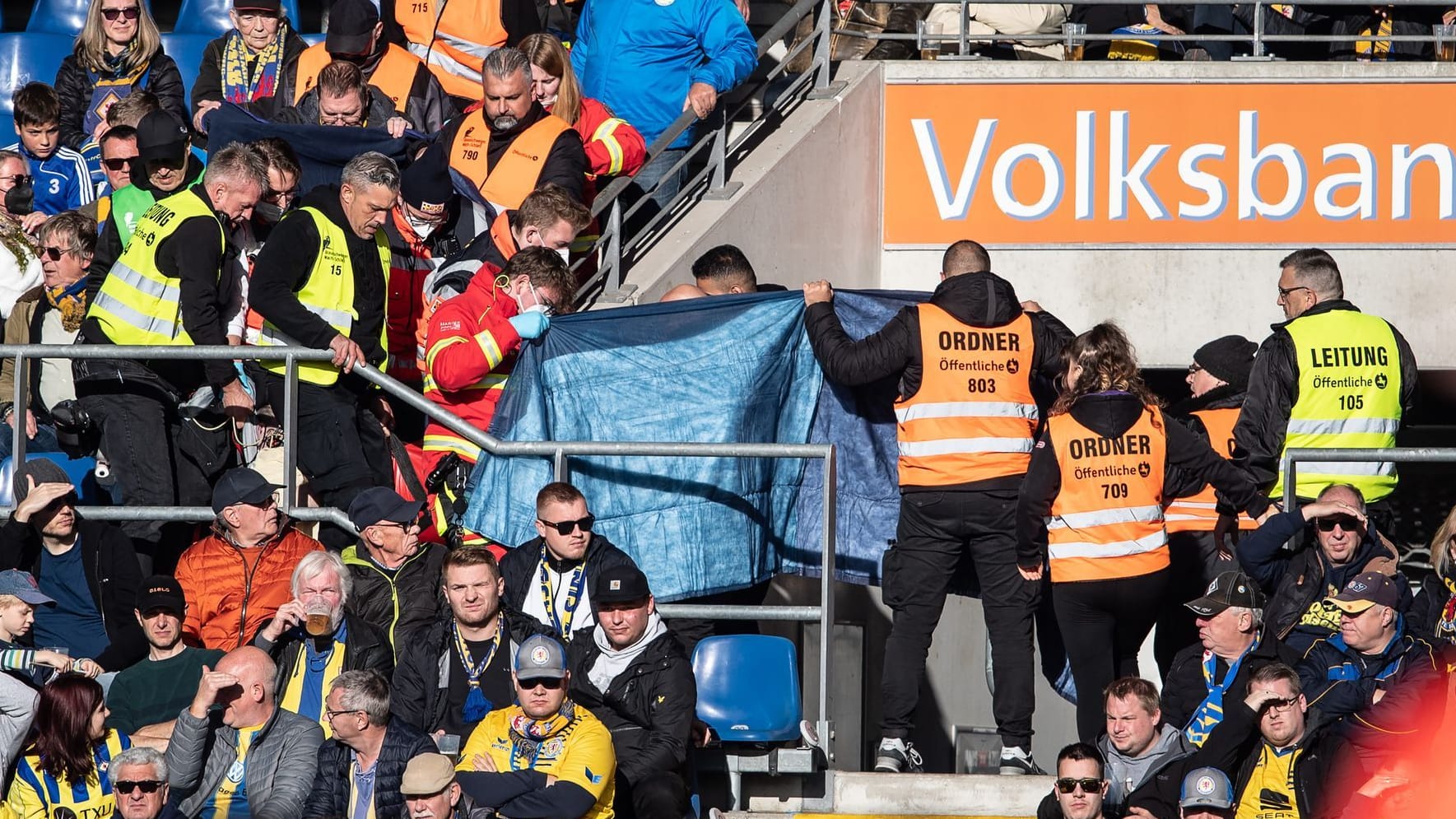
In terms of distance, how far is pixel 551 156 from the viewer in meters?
9.78

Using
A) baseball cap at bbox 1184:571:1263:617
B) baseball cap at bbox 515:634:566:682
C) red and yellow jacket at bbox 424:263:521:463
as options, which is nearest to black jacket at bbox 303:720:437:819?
baseball cap at bbox 515:634:566:682

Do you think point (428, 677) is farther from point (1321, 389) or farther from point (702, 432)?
point (1321, 389)

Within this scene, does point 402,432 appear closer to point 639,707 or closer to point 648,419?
point 648,419

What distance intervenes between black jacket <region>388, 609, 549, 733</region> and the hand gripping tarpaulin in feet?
2.98

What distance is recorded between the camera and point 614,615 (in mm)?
7645

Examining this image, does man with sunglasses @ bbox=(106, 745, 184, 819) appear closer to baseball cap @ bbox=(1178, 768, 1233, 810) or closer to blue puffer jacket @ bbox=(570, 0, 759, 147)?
baseball cap @ bbox=(1178, 768, 1233, 810)

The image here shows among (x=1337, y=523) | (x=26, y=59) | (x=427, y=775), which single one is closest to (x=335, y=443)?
(x=427, y=775)

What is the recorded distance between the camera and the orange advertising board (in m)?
11.7

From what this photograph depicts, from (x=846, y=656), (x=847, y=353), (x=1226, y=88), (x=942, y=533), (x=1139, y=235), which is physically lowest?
(x=846, y=656)

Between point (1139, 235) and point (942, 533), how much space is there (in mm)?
3963

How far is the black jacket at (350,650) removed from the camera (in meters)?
8.02

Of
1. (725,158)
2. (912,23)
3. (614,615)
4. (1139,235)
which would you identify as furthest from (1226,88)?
(614,615)

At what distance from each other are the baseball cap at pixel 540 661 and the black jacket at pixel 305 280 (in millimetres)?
1983

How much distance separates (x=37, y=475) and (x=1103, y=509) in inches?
163
